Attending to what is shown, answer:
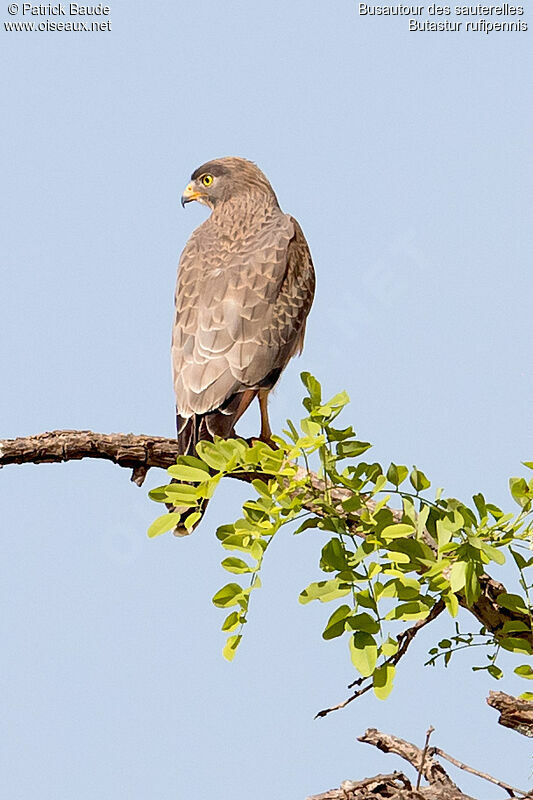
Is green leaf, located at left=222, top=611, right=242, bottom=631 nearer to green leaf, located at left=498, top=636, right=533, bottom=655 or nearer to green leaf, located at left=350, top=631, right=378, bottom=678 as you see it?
green leaf, located at left=350, top=631, right=378, bottom=678

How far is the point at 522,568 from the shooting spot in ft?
11.4

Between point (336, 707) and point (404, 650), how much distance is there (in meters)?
0.26

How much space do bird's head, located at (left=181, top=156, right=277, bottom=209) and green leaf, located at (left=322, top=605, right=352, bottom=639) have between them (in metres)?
1.95

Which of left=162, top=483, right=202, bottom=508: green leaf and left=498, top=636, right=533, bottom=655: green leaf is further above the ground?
left=162, top=483, right=202, bottom=508: green leaf

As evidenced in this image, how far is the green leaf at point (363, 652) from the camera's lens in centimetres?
303

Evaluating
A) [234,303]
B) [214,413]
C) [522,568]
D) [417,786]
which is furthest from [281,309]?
[417,786]

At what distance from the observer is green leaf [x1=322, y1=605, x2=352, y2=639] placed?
122 inches

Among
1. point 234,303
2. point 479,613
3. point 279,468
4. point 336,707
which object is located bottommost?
point 336,707

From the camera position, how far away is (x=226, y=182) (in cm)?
454

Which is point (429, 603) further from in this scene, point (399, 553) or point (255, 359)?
point (255, 359)

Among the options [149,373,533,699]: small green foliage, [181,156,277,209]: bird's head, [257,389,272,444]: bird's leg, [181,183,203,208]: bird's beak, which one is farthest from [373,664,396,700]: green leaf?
[181,183,203,208]: bird's beak

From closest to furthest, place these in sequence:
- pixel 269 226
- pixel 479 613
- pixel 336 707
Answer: pixel 336 707
pixel 479 613
pixel 269 226

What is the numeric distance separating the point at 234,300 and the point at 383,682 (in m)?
1.53

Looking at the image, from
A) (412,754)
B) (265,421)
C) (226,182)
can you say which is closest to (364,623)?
(412,754)
